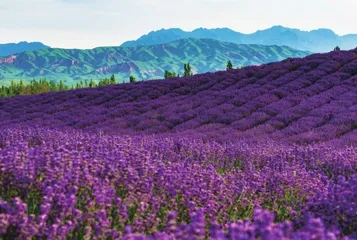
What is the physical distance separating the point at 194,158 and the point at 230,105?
9032 mm

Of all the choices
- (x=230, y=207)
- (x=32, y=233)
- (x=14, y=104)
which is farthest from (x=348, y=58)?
(x=32, y=233)

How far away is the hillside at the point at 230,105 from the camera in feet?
48.2

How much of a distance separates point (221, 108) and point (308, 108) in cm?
294

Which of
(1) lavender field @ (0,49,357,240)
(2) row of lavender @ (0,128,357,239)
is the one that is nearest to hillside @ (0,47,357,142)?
(1) lavender field @ (0,49,357,240)

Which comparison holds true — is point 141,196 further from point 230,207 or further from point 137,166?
point 230,207

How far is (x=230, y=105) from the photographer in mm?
18141

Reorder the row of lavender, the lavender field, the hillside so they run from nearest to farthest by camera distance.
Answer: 1. the row of lavender
2. the lavender field
3. the hillside

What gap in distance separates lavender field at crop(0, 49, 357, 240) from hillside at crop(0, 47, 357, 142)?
59mm

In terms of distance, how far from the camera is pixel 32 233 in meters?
3.23

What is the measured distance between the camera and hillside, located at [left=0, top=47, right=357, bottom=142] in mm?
14695

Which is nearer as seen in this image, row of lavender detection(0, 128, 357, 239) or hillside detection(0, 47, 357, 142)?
row of lavender detection(0, 128, 357, 239)

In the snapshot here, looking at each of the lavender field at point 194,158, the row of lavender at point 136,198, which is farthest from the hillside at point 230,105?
the row of lavender at point 136,198

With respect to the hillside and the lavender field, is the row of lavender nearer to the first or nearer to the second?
the lavender field

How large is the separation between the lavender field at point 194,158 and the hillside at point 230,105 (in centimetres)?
6
